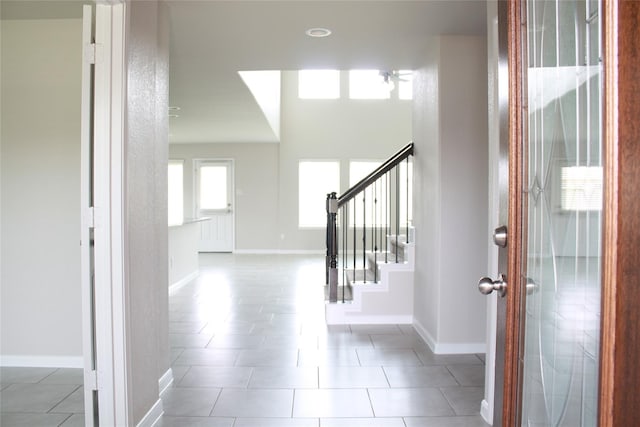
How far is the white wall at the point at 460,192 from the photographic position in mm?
3477

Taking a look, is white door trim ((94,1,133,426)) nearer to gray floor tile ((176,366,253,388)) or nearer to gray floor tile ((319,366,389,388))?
gray floor tile ((176,366,253,388))

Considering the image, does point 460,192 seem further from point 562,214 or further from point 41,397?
point 41,397

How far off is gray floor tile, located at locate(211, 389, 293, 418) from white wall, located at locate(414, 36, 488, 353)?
1.40 metres

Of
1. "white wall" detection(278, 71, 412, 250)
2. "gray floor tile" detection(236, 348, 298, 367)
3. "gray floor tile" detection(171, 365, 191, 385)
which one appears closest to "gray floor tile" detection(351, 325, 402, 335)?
"gray floor tile" detection(236, 348, 298, 367)

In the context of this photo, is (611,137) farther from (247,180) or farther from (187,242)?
(247,180)

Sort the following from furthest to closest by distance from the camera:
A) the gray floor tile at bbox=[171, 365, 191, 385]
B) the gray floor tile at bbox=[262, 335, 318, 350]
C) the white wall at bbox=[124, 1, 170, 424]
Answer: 1. the gray floor tile at bbox=[262, 335, 318, 350]
2. the gray floor tile at bbox=[171, 365, 191, 385]
3. the white wall at bbox=[124, 1, 170, 424]

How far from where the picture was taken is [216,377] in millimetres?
2941

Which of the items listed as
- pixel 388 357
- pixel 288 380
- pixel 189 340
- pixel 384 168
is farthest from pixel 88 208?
pixel 384 168

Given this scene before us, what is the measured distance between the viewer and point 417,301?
4121 mm

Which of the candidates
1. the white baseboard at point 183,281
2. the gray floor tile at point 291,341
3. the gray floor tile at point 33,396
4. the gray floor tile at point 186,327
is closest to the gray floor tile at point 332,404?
the gray floor tile at point 291,341

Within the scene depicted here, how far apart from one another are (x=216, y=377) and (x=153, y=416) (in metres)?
0.64

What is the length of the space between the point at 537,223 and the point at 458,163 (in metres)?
2.52

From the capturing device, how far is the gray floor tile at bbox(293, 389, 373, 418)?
2430mm

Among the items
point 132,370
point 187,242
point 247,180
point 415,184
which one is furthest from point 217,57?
point 247,180
